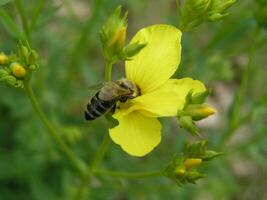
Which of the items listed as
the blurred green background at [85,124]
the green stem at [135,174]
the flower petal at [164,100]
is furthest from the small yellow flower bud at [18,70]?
the blurred green background at [85,124]

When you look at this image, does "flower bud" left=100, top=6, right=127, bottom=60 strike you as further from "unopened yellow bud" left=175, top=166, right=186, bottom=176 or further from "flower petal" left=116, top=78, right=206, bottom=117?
"unopened yellow bud" left=175, top=166, right=186, bottom=176

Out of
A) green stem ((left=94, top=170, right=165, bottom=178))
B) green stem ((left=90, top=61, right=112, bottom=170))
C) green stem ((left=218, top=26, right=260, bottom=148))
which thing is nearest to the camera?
green stem ((left=90, top=61, right=112, bottom=170))

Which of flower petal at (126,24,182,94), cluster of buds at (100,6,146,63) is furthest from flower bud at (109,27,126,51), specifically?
flower petal at (126,24,182,94)

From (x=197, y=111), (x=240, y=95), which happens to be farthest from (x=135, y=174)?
(x=240, y=95)

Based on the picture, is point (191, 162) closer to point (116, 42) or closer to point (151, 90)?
point (151, 90)

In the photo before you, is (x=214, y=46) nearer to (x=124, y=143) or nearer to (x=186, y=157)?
(x=186, y=157)

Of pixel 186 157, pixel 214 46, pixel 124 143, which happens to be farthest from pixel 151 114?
pixel 214 46
